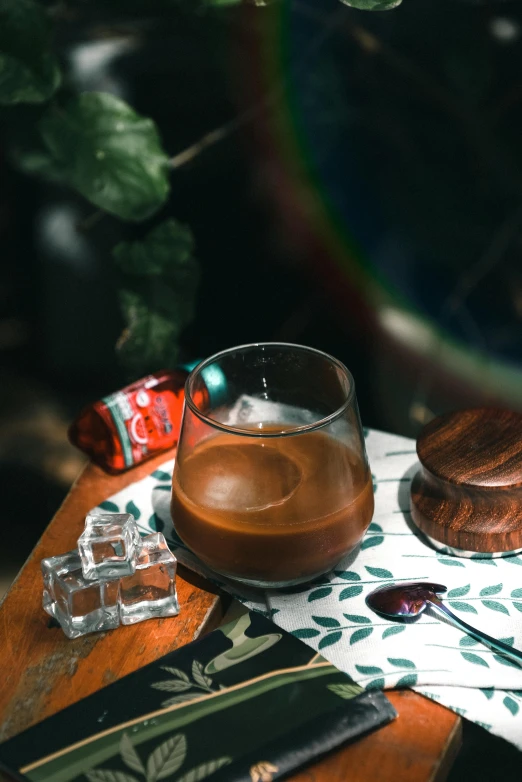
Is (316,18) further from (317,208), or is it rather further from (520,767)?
(520,767)

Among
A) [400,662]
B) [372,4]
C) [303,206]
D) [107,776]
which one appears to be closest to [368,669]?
[400,662]

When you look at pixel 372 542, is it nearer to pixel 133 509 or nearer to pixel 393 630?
pixel 393 630

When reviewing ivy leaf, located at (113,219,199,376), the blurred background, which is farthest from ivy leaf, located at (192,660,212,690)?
the blurred background

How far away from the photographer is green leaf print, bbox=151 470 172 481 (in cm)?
103

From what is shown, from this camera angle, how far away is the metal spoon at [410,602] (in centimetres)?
80

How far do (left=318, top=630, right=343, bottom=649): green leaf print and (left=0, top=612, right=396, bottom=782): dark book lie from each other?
26 mm

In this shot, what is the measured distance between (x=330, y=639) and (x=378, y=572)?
112 mm

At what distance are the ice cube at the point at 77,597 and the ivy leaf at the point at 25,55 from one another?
65cm

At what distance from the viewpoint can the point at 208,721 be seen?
0.69 m

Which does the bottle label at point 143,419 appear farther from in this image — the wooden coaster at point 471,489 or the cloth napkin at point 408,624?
the wooden coaster at point 471,489

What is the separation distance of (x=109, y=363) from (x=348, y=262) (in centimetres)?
49

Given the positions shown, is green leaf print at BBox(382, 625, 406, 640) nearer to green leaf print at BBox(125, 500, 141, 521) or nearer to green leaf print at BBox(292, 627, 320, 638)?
green leaf print at BBox(292, 627, 320, 638)

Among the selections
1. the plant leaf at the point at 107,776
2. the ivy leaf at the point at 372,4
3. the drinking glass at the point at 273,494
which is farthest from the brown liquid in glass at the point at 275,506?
the ivy leaf at the point at 372,4

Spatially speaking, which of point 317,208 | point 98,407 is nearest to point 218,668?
point 98,407
